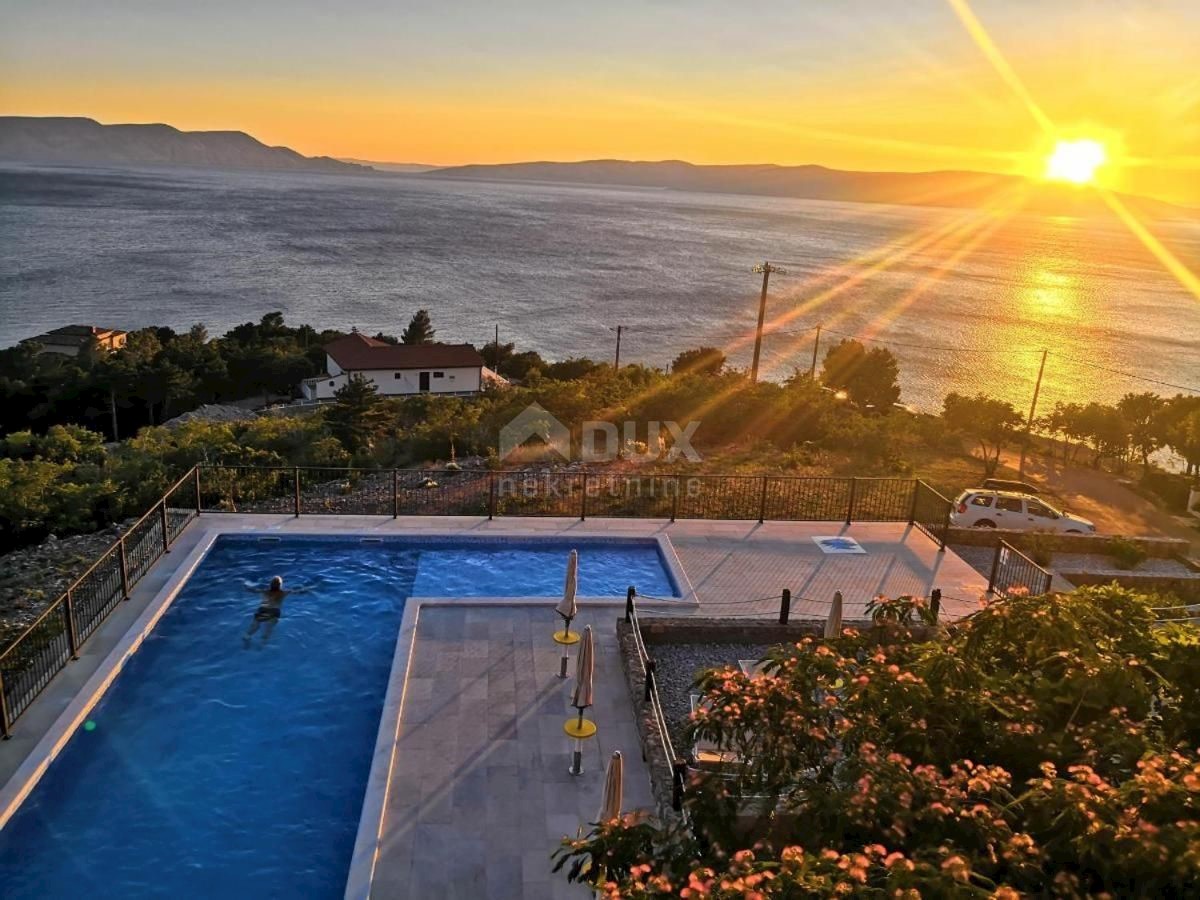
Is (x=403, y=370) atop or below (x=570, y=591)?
below

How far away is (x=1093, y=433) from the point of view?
33844 millimetres

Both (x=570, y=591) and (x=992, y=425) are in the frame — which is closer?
(x=570, y=591)

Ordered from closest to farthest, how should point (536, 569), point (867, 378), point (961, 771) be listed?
point (961, 771)
point (536, 569)
point (867, 378)

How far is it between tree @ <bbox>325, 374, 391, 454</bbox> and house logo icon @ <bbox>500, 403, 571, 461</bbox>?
169 inches

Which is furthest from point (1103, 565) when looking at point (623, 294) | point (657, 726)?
point (623, 294)

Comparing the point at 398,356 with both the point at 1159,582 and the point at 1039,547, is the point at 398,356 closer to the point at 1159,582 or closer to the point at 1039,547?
the point at 1039,547

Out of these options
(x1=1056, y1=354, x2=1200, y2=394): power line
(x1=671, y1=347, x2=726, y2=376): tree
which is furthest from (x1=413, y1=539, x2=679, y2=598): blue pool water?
(x1=1056, y1=354, x2=1200, y2=394): power line

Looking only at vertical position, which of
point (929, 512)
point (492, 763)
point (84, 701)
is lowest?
point (84, 701)

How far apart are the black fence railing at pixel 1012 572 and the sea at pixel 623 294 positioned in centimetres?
4925

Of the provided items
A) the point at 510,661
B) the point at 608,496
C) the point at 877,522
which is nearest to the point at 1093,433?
the point at 877,522

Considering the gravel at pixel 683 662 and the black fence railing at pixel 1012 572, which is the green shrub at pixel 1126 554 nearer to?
the black fence railing at pixel 1012 572

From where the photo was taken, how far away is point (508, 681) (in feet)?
32.4

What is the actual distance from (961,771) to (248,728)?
26.2ft

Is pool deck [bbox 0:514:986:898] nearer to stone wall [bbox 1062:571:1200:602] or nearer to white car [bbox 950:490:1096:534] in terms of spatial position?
stone wall [bbox 1062:571:1200:602]
